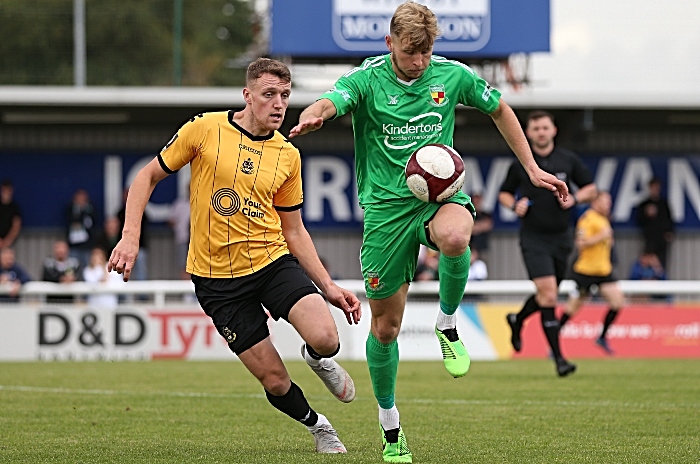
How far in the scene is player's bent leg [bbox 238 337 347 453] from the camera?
267 inches

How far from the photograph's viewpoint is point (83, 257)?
19547mm

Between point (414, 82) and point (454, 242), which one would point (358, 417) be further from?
point (414, 82)

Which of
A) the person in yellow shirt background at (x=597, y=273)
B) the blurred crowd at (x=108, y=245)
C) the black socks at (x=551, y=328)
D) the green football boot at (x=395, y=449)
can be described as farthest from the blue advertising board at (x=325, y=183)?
the green football boot at (x=395, y=449)

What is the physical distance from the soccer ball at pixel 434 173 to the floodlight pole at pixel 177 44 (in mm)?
13788

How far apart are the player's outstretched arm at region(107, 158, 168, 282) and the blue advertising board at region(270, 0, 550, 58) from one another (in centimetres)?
1375

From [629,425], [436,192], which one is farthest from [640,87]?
[436,192]

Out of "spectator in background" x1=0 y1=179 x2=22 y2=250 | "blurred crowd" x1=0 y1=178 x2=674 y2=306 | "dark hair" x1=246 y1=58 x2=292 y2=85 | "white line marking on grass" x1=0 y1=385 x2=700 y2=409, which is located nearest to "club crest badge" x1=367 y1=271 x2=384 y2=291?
"dark hair" x1=246 y1=58 x2=292 y2=85

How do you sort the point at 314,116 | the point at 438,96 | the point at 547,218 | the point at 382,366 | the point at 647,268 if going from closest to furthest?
the point at 314,116 → the point at 438,96 → the point at 382,366 → the point at 547,218 → the point at 647,268

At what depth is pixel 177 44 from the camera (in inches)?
787

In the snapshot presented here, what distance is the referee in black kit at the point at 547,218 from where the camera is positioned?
476 inches

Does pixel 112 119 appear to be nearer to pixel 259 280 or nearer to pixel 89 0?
pixel 89 0

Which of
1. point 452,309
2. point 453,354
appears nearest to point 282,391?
point 453,354

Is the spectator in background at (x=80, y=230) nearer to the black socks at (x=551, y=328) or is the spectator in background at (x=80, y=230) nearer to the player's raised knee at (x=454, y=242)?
the black socks at (x=551, y=328)

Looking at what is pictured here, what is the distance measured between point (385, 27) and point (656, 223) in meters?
5.87
